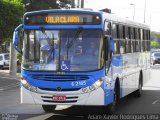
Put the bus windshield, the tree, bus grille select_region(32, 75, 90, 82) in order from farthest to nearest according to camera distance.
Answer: the tree, the bus windshield, bus grille select_region(32, 75, 90, 82)

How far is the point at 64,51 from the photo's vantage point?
12.5 metres

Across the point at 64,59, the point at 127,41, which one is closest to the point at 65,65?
the point at 64,59

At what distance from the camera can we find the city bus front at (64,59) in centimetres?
1235

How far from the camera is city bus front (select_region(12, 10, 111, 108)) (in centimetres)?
1235

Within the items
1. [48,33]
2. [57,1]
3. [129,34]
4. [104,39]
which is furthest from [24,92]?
[57,1]

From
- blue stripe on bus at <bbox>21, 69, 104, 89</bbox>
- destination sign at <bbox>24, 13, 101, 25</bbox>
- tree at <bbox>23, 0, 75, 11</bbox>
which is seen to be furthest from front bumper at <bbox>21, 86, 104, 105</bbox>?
tree at <bbox>23, 0, 75, 11</bbox>

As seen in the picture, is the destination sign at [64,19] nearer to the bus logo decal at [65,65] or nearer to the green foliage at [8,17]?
the bus logo decal at [65,65]

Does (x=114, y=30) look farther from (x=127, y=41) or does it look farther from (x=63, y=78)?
(x=63, y=78)

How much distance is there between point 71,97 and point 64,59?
951mm

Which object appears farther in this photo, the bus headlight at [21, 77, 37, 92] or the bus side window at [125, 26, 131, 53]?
the bus side window at [125, 26, 131, 53]

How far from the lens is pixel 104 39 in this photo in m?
12.7

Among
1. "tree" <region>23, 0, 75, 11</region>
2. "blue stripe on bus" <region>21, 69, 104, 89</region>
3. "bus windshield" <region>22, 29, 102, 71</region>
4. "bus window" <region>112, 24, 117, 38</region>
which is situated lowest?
"blue stripe on bus" <region>21, 69, 104, 89</region>

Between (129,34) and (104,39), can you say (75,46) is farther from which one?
Answer: (129,34)

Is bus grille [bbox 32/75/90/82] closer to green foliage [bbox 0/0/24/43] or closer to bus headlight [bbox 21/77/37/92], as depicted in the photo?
bus headlight [bbox 21/77/37/92]
